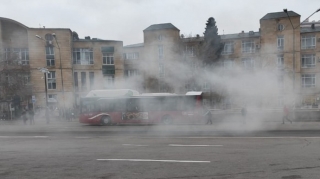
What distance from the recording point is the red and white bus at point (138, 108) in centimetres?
2100

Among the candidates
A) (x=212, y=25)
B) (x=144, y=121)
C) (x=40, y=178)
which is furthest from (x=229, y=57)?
(x=40, y=178)

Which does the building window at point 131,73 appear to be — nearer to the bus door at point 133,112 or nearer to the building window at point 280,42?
the bus door at point 133,112

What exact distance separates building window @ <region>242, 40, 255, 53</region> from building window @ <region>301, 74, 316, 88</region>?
378cm

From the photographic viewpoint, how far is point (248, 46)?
16.7 meters

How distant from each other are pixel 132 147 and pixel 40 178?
4854mm

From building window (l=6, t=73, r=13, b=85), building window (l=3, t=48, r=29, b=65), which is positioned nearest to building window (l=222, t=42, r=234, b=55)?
building window (l=3, t=48, r=29, b=65)

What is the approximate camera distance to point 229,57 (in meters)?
16.5

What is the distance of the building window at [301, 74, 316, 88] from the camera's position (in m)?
16.4

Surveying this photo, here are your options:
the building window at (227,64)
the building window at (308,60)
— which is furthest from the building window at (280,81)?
the building window at (227,64)

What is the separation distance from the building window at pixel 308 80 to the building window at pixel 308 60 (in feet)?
2.86

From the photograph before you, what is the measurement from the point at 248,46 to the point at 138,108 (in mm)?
10354

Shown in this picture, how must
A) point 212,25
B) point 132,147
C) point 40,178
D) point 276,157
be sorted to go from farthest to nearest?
1. point 212,25
2. point 132,147
3. point 276,157
4. point 40,178

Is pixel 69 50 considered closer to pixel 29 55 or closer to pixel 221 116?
pixel 29 55

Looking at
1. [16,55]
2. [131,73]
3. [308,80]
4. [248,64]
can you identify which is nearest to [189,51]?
[248,64]
